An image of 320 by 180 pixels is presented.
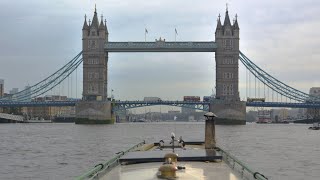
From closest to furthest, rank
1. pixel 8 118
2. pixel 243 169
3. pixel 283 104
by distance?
pixel 243 169 → pixel 283 104 → pixel 8 118

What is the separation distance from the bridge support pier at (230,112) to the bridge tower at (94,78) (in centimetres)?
2312

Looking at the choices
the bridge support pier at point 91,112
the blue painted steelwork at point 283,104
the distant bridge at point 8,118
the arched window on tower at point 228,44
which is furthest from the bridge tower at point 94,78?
the distant bridge at point 8,118

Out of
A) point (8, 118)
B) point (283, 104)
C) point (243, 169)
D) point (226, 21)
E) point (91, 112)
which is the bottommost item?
point (243, 169)

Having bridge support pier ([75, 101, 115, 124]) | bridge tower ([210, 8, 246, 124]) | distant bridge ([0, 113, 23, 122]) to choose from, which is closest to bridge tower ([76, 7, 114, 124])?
bridge support pier ([75, 101, 115, 124])

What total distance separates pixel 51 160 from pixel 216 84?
3976 inches

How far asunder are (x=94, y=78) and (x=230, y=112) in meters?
31.0

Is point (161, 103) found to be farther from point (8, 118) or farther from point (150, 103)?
point (8, 118)

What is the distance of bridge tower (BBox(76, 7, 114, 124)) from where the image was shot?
124500 mm

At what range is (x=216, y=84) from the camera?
132 metres

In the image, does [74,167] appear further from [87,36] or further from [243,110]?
[87,36]

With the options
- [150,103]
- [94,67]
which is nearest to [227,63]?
[150,103]

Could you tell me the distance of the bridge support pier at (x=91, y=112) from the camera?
12394 cm

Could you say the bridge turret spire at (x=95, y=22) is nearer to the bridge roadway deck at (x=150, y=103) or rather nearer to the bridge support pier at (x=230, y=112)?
the bridge roadway deck at (x=150, y=103)

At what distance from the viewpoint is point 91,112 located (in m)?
124
